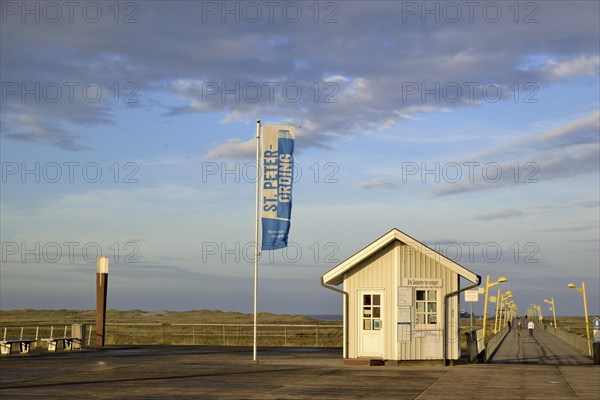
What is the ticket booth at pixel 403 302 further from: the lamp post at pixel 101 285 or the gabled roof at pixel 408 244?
the lamp post at pixel 101 285

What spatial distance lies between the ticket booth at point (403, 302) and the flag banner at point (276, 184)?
256 cm

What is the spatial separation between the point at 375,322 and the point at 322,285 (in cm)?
235

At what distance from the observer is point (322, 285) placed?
94.3 feet

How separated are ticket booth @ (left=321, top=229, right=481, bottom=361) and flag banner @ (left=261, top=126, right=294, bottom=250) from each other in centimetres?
256

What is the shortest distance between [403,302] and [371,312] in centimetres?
130

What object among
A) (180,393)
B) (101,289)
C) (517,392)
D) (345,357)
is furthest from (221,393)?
(101,289)

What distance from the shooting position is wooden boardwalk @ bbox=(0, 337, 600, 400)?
1864cm

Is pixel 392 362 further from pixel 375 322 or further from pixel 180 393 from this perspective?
pixel 180 393

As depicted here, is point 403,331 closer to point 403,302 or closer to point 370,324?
point 403,302

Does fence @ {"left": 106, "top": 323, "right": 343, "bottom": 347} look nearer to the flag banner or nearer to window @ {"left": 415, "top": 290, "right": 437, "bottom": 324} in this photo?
the flag banner

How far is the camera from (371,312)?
28.0 m

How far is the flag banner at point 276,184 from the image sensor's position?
2869cm

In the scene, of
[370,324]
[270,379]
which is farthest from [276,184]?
[270,379]

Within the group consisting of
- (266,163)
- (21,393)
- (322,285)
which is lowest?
(21,393)
